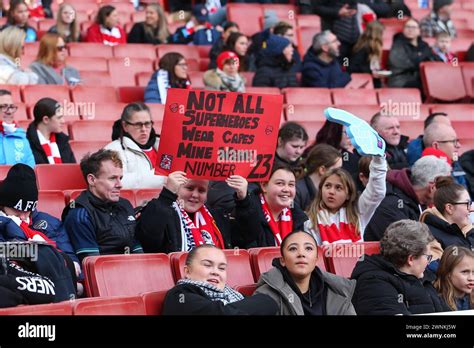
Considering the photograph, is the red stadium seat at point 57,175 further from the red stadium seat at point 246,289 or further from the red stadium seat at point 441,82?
the red stadium seat at point 441,82

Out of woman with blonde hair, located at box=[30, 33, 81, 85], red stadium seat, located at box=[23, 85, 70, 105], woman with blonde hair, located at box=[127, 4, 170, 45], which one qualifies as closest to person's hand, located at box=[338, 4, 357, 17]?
woman with blonde hair, located at box=[127, 4, 170, 45]

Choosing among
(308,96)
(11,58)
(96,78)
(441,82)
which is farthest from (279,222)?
(441,82)

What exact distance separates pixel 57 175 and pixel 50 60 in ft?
9.21

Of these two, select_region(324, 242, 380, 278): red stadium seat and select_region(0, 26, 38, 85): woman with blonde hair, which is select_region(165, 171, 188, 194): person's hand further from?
select_region(0, 26, 38, 85): woman with blonde hair

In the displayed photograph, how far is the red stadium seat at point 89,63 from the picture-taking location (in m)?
11.9

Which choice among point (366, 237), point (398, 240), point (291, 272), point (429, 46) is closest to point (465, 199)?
point (366, 237)

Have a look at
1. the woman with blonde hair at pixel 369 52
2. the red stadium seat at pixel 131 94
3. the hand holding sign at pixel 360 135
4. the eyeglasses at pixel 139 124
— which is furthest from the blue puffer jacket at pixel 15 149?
the woman with blonde hair at pixel 369 52

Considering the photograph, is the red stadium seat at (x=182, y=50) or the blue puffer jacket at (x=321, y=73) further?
the red stadium seat at (x=182, y=50)

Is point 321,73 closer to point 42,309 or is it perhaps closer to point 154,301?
point 154,301

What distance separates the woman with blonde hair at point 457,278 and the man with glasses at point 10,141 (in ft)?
9.88

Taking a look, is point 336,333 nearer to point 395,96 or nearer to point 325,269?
point 325,269

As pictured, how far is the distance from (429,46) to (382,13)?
1.65m

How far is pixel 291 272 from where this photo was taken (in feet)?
20.9

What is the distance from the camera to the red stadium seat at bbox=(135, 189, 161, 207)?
778 centimetres
